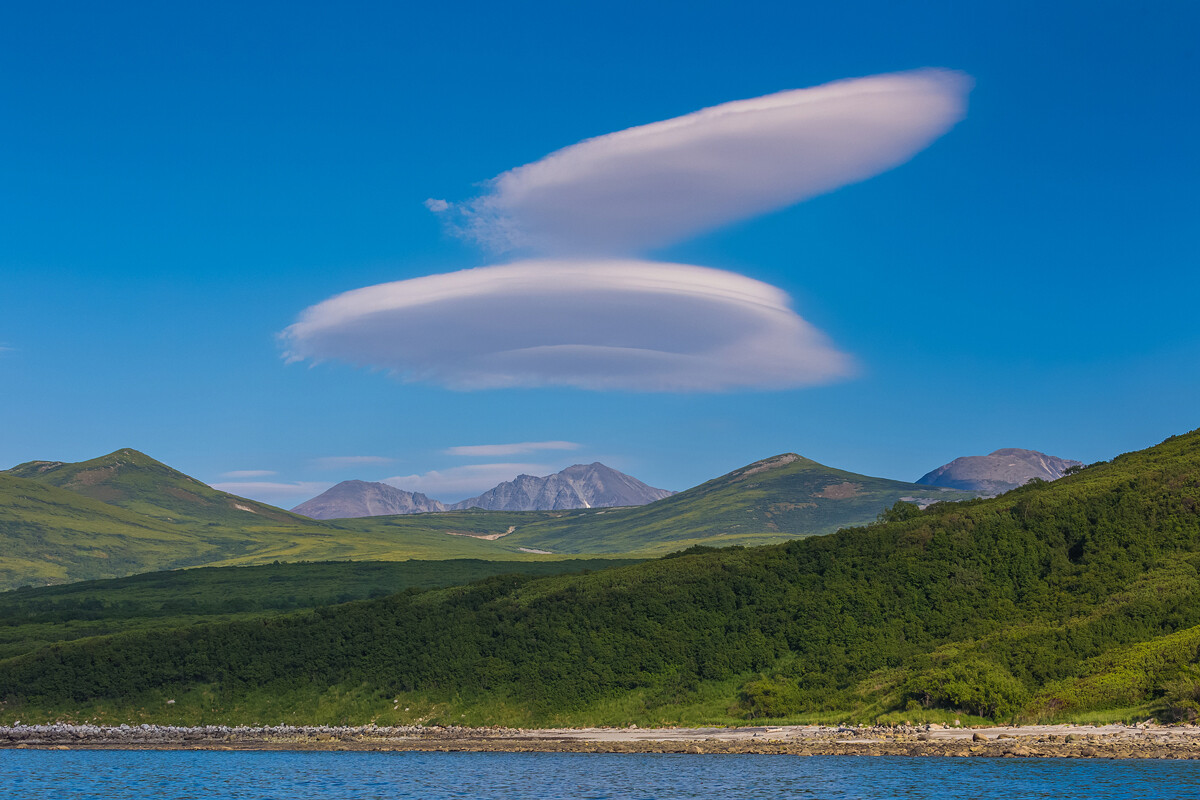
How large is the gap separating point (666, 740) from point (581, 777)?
18065 millimetres

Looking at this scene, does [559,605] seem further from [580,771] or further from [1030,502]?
[1030,502]

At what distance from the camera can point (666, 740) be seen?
84.2 metres

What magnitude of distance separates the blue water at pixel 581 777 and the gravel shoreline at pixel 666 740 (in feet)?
8.86

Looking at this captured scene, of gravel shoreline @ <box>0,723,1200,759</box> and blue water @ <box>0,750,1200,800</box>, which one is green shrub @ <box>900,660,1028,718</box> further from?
blue water @ <box>0,750,1200,800</box>

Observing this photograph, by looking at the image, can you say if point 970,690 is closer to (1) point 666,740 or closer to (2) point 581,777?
(1) point 666,740

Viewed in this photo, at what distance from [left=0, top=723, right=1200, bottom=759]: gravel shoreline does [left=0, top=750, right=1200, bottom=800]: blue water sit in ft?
8.86

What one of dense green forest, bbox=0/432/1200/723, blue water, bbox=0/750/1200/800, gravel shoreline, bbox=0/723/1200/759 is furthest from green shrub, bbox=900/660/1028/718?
blue water, bbox=0/750/1200/800

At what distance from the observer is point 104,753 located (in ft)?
301

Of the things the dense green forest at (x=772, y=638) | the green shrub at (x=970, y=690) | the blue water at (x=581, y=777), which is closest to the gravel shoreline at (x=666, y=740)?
the blue water at (x=581, y=777)

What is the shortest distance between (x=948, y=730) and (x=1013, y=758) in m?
11.1

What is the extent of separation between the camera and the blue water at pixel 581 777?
56312 mm

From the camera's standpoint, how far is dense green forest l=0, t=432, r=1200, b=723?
8806cm

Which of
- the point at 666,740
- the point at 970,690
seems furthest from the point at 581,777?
the point at 970,690

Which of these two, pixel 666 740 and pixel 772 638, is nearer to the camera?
pixel 666 740
